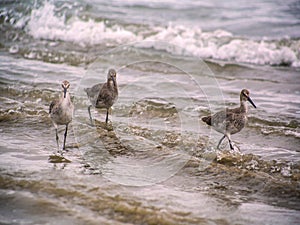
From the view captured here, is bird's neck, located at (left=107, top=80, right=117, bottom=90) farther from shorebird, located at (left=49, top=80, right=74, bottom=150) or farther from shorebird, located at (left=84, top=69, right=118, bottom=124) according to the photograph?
shorebird, located at (left=49, top=80, right=74, bottom=150)

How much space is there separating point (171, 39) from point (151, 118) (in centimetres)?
710

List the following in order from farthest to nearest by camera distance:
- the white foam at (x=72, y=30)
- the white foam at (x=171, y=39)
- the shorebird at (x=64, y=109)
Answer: the white foam at (x=72, y=30) → the white foam at (x=171, y=39) → the shorebird at (x=64, y=109)

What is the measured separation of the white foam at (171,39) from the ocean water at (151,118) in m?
0.05

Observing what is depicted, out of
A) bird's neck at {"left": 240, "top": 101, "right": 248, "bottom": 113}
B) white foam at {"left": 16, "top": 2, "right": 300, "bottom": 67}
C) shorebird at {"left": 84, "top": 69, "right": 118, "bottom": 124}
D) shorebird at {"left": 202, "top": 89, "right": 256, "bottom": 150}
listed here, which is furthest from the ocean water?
bird's neck at {"left": 240, "top": 101, "right": 248, "bottom": 113}

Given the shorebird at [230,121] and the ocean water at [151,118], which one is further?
the shorebird at [230,121]

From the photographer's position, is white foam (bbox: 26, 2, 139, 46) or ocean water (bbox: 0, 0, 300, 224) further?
white foam (bbox: 26, 2, 139, 46)

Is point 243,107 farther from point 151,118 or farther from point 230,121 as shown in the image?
point 151,118

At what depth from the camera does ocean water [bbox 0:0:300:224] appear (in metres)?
5.76

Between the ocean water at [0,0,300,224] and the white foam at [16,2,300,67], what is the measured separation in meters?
0.05

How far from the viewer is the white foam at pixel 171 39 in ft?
47.0

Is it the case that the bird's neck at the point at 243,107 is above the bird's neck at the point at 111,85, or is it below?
below

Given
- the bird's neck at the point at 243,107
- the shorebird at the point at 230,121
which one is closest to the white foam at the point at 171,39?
the bird's neck at the point at 243,107

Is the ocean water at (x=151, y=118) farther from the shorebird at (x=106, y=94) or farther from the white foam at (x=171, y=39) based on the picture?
the shorebird at (x=106, y=94)

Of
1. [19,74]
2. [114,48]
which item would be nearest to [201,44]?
[114,48]
